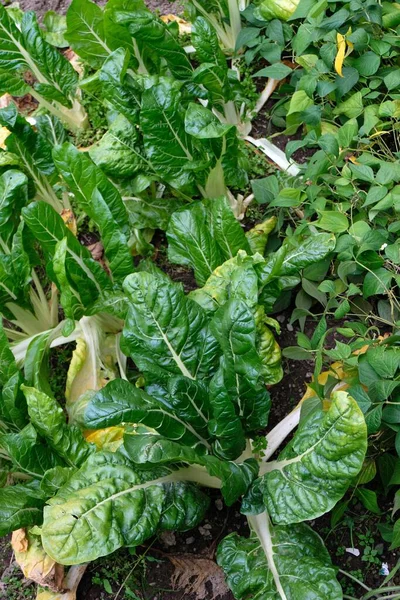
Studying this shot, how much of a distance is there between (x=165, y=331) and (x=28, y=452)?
23.3 inches

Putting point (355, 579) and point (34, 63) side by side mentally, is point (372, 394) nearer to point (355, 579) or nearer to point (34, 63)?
point (355, 579)

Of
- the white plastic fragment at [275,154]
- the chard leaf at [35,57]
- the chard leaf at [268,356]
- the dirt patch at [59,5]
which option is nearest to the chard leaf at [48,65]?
the chard leaf at [35,57]

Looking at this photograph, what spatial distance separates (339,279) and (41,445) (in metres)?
1.22

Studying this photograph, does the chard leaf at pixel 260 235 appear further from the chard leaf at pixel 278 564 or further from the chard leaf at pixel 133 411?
the chard leaf at pixel 278 564

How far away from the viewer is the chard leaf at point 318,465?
1.81 m

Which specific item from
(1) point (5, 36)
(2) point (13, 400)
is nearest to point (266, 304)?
(2) point (13, 400)

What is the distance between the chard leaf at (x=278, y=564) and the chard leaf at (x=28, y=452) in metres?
0.63

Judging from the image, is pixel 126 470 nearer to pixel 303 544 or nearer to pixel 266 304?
pixel 303 544

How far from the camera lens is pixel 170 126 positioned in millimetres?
2646

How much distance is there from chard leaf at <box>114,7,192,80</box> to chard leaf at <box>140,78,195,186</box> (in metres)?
0.21

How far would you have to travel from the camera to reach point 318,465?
192 cm

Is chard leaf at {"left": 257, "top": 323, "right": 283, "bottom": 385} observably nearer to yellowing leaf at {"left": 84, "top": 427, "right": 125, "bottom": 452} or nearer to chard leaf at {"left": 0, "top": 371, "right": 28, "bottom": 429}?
yellowing leaf at {"left": 84, "top": 427, "right": 125, "bottom": 452}

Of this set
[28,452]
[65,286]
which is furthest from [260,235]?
[28,452]

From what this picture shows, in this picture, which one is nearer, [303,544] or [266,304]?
[303,544]
